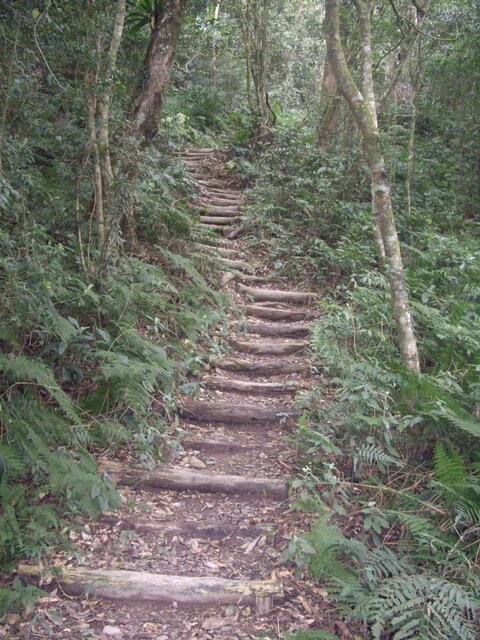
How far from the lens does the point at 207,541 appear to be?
3.82m

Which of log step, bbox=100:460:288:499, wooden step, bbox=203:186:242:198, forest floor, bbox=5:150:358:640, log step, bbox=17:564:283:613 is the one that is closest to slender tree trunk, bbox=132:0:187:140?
forest floor, bbox=5:150:358:640

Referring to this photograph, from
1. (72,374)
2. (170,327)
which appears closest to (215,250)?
(170,327)

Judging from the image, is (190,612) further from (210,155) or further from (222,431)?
(210,155)

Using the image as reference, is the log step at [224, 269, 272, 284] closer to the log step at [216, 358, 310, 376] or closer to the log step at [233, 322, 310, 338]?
the log step at [233, 322, 310, 338]

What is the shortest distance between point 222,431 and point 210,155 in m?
8.85

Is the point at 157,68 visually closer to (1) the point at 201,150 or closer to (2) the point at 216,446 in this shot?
(2) the point at 216,446

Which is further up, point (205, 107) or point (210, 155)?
point (205, 107)

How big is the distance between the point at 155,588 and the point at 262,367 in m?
3.04

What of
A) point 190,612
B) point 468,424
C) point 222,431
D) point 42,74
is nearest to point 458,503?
point 468,424

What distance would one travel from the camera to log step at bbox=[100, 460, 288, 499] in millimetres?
4199

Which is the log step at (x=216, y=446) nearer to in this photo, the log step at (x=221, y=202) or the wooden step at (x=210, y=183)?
the log step at (x=221, y=202)

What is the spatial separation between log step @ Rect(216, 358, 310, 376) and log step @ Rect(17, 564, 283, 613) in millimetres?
2831

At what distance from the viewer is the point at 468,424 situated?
356 centimetres

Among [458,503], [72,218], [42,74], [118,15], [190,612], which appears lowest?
[190,612]
